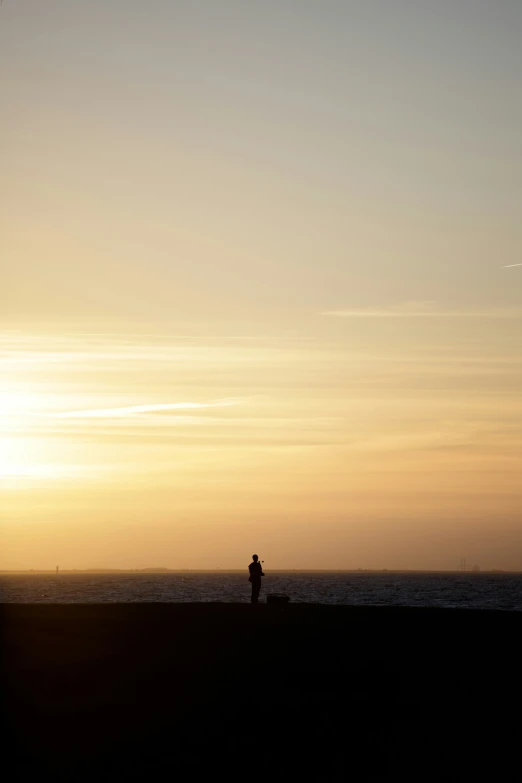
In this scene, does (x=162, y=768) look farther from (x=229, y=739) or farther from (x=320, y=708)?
(x=320, y=708)

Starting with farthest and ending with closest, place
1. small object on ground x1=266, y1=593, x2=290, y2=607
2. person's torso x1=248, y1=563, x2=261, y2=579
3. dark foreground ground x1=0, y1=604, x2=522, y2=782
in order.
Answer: person's torso x1=248, y1=563, x2=261, y2=579, small object on ground x1=266, y1=593, x2=290, y2=607, dark foreground ground x1=0, y1=604, x2=522, y2=782

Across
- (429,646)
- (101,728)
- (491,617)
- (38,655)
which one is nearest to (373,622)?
(491,617)

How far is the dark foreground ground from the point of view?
10281 millimetres

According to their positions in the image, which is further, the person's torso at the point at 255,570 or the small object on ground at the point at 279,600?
the person's torso at the point at 255,570

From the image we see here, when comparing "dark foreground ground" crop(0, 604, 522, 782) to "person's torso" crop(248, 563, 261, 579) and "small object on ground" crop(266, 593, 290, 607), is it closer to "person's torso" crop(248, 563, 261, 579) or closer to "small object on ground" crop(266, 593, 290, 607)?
"small object on ground" crop(266, 593, 290, 607)

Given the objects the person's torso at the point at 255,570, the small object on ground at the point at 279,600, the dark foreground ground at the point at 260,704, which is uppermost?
the person's torso at the point at 255,570

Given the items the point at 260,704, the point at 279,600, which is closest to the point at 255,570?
the point at 279,600

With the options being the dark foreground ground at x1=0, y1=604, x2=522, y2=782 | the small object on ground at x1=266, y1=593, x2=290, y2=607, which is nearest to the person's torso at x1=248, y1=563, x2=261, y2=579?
the small object on ground at x1=266, y1=593, x2=290, y2=607

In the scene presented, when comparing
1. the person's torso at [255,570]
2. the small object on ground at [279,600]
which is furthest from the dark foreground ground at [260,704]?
the person's torso at [255,570]

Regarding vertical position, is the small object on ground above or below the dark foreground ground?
above

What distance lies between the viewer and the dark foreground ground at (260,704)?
10.3 meters

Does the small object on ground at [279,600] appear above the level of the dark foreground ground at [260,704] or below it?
above

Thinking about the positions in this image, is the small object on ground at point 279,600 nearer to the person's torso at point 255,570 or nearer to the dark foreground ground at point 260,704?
the person's torso at point 255,570

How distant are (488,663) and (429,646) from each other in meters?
2.59
